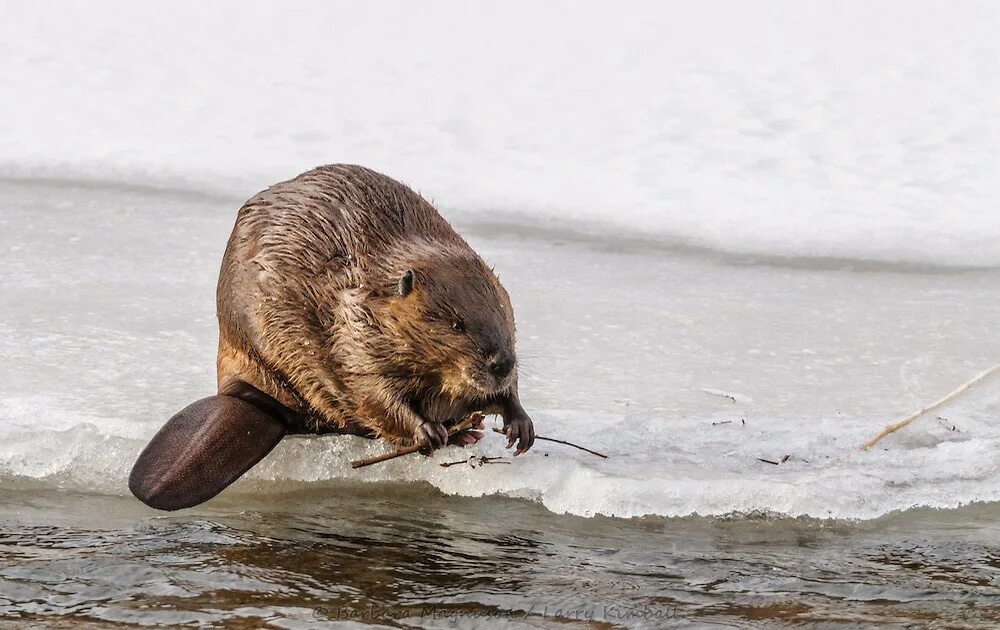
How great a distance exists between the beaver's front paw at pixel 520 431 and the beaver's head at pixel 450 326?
77 mm

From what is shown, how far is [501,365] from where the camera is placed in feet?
8.83

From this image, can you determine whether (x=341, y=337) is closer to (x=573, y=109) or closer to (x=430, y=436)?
(x=430, y=436)

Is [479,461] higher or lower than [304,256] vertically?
lower

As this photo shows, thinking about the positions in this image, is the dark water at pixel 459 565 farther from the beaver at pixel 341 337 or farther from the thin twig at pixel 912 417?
the thin twig at pixel 912 417

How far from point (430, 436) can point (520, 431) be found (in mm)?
196

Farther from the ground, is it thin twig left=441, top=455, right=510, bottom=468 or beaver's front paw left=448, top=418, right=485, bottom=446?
beaver's front paw left=448, top=418, right=485, bottom=446

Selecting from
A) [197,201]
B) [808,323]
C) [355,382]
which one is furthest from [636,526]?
[197,201]

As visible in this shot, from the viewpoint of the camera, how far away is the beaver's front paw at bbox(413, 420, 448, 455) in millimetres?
2836

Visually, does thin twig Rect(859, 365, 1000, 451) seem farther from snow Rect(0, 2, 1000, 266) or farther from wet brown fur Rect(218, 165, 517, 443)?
snow Rect(0, 2, 1000, 266)

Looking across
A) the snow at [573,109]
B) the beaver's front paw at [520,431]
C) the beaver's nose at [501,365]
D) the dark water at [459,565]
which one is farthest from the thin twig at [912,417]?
the snow at [573,109]

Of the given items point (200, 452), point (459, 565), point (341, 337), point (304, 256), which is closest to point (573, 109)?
point (304, 256)

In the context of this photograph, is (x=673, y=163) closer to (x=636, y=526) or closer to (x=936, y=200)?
(x=936, y=200)

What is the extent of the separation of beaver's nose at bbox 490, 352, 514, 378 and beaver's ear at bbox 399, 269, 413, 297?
0.82 feet

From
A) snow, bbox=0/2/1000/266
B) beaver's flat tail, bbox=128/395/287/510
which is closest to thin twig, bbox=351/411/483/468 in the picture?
beaver's flat tail, bbox=128/395/287/510
